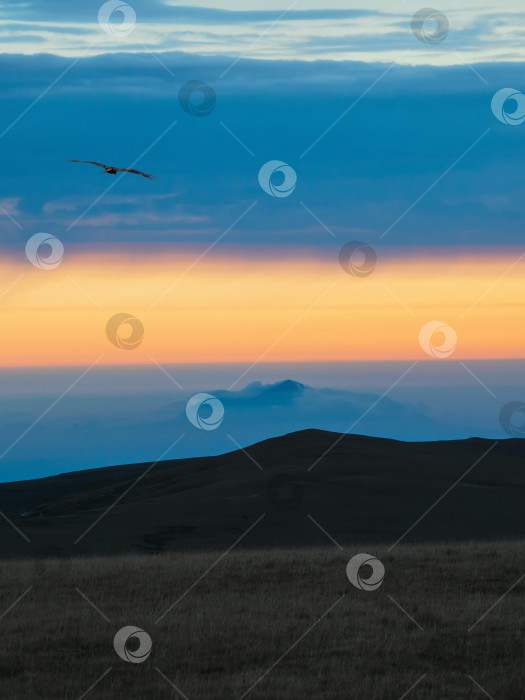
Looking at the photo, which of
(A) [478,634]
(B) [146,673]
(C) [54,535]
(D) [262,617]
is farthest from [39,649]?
(C) [54,535]

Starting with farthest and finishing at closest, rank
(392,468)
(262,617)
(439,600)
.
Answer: (392,468) → (439,600) → (262,617)

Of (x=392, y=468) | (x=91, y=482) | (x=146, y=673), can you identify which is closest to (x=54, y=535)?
(x=392, y=468)

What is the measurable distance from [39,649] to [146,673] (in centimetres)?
210

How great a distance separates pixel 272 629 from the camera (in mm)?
15672

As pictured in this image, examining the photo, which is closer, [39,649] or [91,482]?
[39,649]

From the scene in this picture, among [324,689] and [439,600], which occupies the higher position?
[439,600]

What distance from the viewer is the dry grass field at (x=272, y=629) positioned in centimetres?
1298

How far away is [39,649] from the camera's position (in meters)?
15.0

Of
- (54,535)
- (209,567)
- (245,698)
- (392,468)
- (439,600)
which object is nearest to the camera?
(245,698)

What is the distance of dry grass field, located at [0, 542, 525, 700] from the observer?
1298 cm

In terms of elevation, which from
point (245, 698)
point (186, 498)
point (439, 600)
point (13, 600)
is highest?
point (186, 498)

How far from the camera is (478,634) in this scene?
50.4 ft

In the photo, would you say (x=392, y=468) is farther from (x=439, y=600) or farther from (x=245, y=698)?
(x=245, y=698)

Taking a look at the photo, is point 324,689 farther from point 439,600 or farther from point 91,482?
point 91,482
